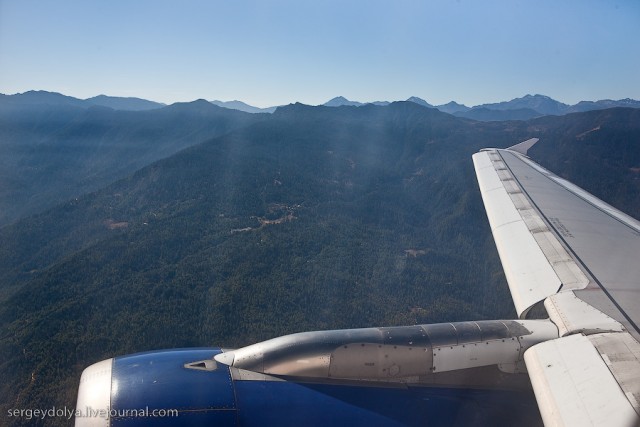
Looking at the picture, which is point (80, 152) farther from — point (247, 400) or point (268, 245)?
point (247, 400)

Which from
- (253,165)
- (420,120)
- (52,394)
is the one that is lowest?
(52,394)

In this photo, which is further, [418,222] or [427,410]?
[418,222]

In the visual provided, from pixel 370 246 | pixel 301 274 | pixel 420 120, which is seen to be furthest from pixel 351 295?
pixel 420 120

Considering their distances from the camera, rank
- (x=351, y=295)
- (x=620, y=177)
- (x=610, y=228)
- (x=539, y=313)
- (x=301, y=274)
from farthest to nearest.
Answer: (x=620, y=177)
(x=301, y=274)
(x=351, y=295)
(x=610, y=228)
(x=539, y=313)

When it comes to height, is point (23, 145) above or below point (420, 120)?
below

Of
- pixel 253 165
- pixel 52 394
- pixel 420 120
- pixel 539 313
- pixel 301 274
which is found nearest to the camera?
pixel 539 313

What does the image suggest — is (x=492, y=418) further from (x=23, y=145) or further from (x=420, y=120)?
→ (x=23, y=145)

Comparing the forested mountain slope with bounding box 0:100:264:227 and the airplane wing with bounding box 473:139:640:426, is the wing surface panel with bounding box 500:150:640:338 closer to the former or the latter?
the airplane wing with bounding box 473:139:640:426

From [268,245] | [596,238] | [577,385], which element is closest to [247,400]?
[577,385]
